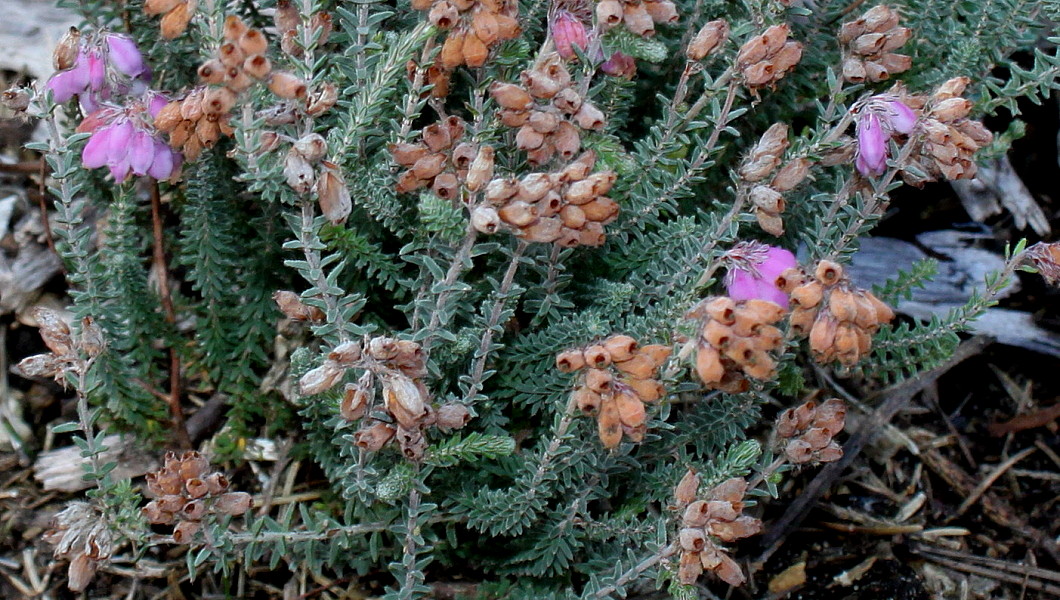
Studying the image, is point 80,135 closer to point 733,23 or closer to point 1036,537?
point 733,23

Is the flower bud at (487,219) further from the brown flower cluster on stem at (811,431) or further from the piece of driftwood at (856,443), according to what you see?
the piece of driftwood at (856,443)

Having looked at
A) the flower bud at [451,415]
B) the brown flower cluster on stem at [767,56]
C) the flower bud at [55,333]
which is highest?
the brown flower cluster on stem at [767,56]

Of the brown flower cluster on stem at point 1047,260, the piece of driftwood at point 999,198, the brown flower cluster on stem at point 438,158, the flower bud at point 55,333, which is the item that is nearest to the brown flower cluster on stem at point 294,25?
the brown flower cluster on stem at point 438,158

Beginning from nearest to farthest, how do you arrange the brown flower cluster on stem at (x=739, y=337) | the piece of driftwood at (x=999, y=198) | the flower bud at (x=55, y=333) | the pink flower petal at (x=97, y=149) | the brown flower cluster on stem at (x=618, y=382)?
1. the brown flower cluster on stem at (x=739, y=337)
2. the brown flower cluster on stem at (x=618, y=382)
3. the flower bud at (x=55, y=333)
4. the pink flower petal at (x=97, y=149)
5. the piece of driftwood at (x=999, y=198)

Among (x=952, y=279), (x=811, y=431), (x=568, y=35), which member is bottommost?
(x=952, y=279)

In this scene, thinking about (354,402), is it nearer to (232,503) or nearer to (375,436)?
(375,436)

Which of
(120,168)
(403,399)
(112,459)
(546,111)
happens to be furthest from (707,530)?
(112,459)

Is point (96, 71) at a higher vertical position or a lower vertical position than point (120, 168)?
higher

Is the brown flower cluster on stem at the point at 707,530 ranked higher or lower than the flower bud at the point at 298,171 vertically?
lower
